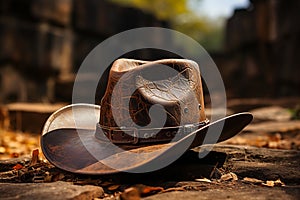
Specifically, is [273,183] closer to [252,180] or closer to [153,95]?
[252,180]

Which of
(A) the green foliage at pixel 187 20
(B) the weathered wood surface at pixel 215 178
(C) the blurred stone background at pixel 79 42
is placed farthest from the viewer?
(A) the green foliage at pixel 187 20

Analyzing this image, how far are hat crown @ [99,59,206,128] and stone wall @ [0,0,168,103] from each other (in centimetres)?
405

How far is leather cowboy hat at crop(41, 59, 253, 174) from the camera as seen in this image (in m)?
1.38

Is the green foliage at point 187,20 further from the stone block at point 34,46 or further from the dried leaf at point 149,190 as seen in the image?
the dried leaf at point 149,190

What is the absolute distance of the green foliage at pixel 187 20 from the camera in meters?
22.1

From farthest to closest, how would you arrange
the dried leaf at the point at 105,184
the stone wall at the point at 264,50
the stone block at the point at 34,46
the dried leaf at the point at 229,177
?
the stone wall at the point at 264,50, the stone block at the point at 34,46, the dried leaf at the point at 229,177, the dried leaf at the point at 105,184

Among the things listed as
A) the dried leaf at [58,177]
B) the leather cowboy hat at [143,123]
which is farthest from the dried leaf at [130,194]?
the dried leaf at [58,177]

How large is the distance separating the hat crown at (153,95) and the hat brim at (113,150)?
0.10m

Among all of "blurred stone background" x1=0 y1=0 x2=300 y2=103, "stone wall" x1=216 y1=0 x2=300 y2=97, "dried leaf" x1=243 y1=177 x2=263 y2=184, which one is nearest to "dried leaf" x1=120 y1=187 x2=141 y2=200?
"dried leaf" x1=243 y1=177 x2=263 y2=184

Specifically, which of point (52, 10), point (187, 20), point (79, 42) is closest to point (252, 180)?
point (52, 10)

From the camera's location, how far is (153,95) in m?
1.48

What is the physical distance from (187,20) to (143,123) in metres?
26.0

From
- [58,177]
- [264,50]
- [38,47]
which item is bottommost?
[58,177]

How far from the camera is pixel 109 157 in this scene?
1.40 m
